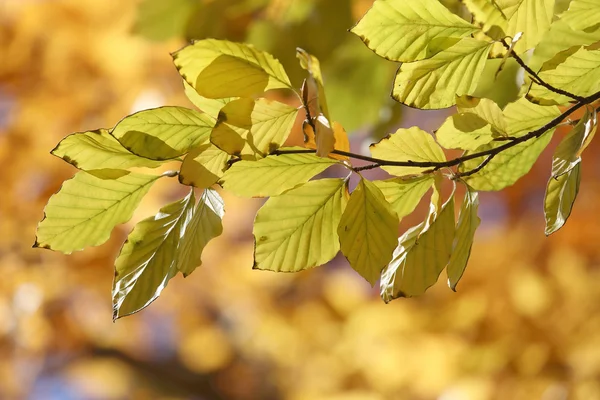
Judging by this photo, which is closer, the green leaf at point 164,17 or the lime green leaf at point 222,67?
the lime green leaf at point 222,67

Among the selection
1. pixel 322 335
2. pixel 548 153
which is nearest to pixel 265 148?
pixel 548 153

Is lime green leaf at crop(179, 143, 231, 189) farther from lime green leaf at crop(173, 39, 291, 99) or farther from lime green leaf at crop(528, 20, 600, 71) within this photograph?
lime green leaf at crop(528, 20, 600, 71)

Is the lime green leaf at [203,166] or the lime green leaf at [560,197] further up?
the lime green leaf at [203,166]

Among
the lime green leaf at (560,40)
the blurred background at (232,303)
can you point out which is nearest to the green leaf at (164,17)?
the lime green leaf at (560,40)

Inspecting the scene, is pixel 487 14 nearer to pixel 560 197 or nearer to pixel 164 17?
pixel 560 197

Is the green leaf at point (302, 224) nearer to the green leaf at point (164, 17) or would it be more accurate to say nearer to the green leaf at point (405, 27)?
the green leaf at point (405, 27)

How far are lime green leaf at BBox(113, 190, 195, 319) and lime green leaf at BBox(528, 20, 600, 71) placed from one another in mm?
152

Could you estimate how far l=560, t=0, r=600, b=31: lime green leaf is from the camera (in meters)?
0.18

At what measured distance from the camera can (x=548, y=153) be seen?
→ 3.64ft

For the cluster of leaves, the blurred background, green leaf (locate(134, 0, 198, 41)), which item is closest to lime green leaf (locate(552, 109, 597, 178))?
the cluster of leaves

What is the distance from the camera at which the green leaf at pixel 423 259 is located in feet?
0.59

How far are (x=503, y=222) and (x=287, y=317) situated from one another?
53 cm

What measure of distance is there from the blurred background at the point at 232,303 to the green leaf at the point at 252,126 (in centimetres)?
96

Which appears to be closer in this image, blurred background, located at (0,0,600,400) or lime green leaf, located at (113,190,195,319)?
lime green leaf, located at (113,190,195,319)
